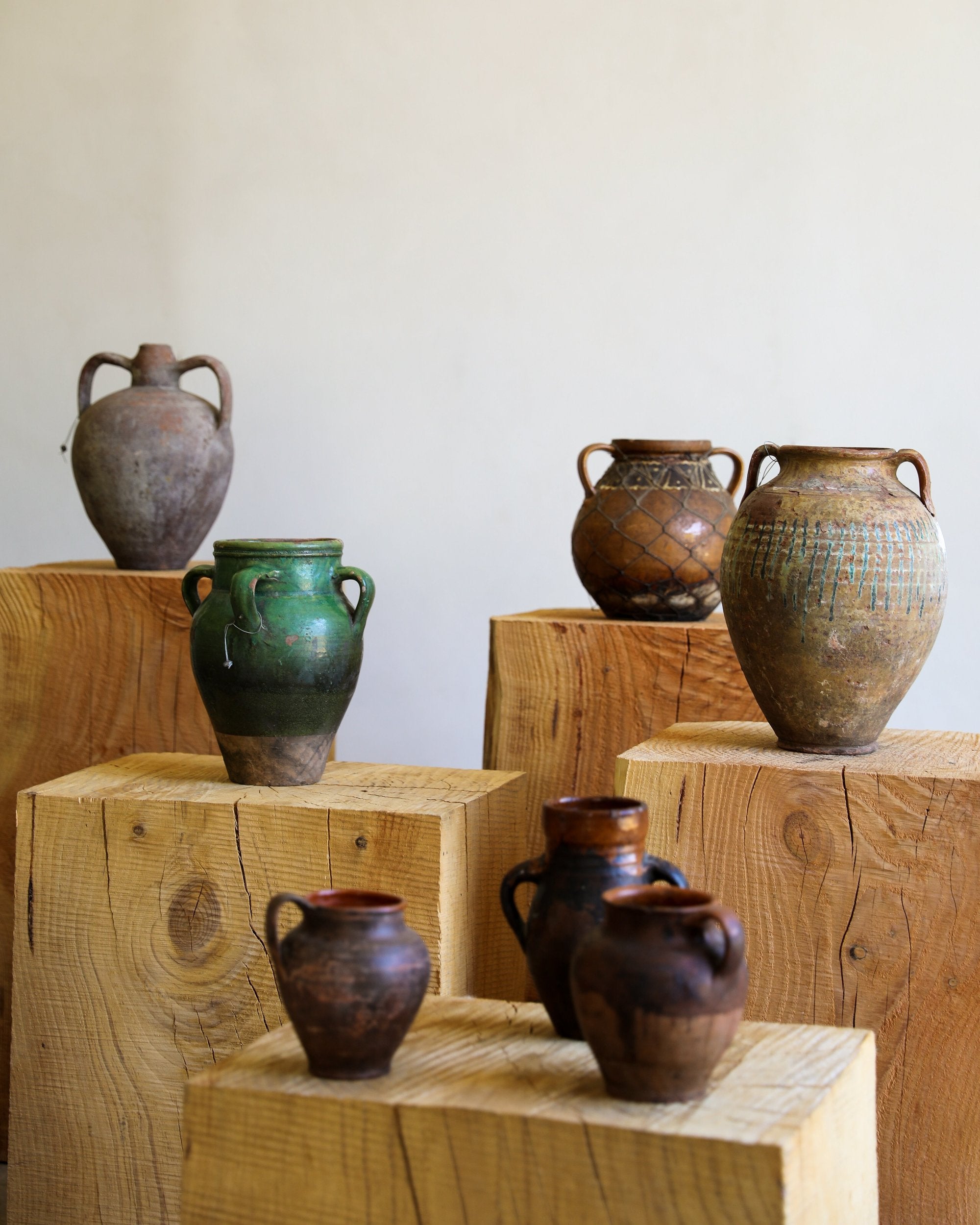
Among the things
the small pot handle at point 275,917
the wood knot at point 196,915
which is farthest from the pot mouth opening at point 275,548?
the small pot handle at point 275,917

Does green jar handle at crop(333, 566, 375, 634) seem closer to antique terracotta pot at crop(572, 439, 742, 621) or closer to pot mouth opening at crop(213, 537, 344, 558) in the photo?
pot mouth opening at crop(213, 537, 344, 558)

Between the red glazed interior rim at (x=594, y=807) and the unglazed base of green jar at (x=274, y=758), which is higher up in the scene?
the red glazed interior rim at (x=594, y=807)

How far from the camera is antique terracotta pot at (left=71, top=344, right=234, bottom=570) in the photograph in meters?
2.59

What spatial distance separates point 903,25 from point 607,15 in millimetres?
636

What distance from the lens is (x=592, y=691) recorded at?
231 cm

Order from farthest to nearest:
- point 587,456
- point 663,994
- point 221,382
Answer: point 221,382 < point 587,456 < point 663,994

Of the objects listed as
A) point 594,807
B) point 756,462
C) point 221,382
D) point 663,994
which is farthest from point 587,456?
point 663,994

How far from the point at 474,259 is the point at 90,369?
94 centimetres

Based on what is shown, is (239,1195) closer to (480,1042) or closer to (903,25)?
(480,1042)

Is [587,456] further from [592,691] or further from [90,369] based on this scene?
[90,369]

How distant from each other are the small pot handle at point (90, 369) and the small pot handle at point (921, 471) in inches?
59.7

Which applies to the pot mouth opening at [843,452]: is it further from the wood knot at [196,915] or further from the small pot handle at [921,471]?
the wood knot at [196,915]

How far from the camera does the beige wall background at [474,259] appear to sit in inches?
121

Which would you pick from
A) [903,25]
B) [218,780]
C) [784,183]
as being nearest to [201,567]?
[218,780]
